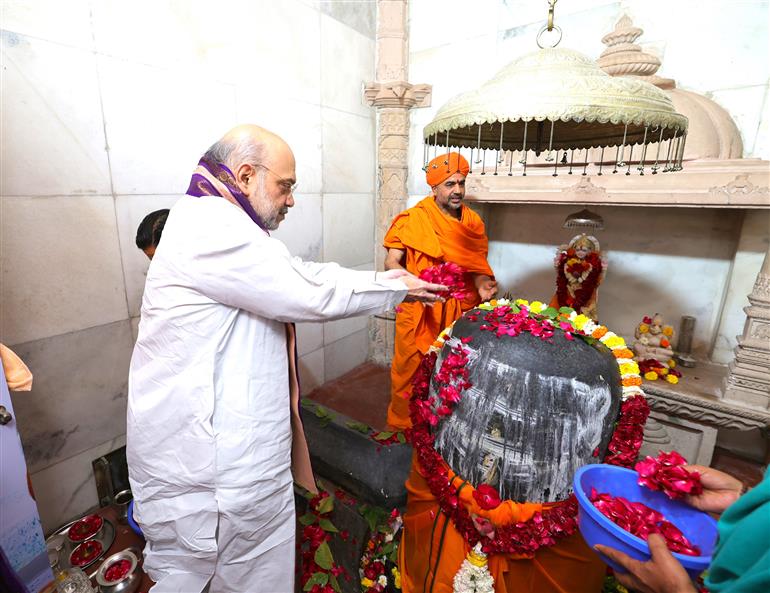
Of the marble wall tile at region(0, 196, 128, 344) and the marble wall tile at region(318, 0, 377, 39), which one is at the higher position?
the marble wall tile at region(318, 0, 377, 39)

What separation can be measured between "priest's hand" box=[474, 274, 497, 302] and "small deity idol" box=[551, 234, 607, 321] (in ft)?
2.02

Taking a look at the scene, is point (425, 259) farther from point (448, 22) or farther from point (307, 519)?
point (448, 22)

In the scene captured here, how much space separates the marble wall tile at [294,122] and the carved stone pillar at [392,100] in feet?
2.76

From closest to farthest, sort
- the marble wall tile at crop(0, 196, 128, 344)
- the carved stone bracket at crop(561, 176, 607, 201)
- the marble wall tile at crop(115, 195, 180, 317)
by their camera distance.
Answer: the marble wall tile at crop(0, 196, 128, 344)
the marble wall tile at crop(115, 195, 180, 317)
the carved stone bracket at crop(561, 176, 607, 201)

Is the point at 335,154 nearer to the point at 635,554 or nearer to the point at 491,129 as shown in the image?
the point at 491,129

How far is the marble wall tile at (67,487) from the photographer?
7.77 ft

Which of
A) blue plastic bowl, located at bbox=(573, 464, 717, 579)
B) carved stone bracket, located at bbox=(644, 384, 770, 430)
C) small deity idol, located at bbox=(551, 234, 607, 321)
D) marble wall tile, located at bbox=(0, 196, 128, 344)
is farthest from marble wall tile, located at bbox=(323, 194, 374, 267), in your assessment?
blue plastic bowl, located at bbox=(573, 464, 717, 579)

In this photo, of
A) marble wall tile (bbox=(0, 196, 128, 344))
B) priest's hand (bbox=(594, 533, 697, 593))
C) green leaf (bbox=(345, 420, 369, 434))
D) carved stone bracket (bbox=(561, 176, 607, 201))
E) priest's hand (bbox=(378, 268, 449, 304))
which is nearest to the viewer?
priest's hand (bbox=(594, 533, 697, 593))

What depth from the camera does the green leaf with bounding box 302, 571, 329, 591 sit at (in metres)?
2.14

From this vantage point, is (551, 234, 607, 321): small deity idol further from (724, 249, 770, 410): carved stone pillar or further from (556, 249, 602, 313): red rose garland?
(724, 249, 770, 410): carved stone pillar

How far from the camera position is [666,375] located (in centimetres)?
310

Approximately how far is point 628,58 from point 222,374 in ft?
11.0

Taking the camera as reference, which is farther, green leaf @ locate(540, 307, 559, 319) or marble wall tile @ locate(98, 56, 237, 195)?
marble wall tile @ locate(98, 56, 237, 195)

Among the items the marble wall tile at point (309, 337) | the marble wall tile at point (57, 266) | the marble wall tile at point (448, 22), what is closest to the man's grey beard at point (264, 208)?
the marble wall tile at point (57, 266)
